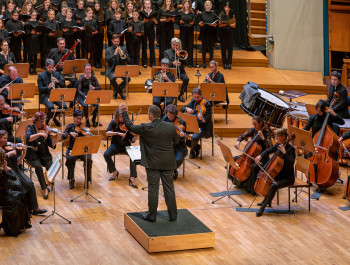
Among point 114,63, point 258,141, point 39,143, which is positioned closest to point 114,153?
point 39,143

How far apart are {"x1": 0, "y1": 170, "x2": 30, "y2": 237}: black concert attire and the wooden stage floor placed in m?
0.10

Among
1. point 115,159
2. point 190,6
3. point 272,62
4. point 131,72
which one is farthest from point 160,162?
point 272,62

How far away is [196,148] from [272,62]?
15.5ft

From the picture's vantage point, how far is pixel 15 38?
468 inches

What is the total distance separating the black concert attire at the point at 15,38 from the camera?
11805 millimetres

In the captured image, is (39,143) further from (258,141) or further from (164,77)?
(164,77)

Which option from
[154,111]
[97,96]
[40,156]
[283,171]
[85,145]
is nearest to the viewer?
[154,111]

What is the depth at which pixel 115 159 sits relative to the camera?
9.58 meters

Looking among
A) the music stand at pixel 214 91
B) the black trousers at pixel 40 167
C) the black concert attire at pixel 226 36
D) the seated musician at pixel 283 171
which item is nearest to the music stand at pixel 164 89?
the music stand at pixel 214 91

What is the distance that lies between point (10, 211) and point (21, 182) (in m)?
0.56

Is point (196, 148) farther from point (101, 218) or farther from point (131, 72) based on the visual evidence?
point (101, 218)

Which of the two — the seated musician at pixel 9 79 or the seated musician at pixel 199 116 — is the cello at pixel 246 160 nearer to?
the seated musician at pixel 199 116

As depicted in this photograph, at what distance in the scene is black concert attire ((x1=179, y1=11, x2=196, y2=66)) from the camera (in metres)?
12.5

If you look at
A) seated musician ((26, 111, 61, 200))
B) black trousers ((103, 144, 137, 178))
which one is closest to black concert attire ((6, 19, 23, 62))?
black trousers ((103, 144, 137, 178))
